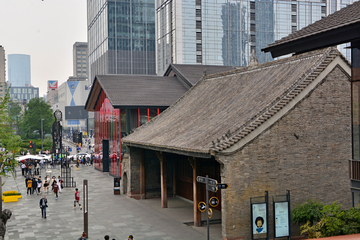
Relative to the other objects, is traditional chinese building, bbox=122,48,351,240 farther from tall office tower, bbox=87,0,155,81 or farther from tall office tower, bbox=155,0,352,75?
tall office tower, bbox=87,0,155,81

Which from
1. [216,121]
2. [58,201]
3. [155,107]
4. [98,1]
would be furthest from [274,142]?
[98,1]

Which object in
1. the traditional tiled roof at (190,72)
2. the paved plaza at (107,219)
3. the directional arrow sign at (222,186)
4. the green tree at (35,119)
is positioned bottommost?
the paved plaza at (107,219)

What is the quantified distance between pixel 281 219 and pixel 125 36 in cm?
12242

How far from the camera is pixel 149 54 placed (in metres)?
141

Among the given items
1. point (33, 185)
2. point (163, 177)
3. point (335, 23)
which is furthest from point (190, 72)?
point (335, 23)

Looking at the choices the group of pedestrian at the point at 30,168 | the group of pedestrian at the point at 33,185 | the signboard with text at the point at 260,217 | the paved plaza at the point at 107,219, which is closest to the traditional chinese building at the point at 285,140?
the signboard with text at the point at 260,217

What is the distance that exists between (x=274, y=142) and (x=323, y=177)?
3285mm

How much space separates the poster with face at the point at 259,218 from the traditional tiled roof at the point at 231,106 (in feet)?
10.6

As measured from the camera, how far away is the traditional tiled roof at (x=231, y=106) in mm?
20828

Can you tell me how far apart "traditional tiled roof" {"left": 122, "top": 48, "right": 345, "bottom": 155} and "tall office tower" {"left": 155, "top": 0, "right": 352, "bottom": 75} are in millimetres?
68251

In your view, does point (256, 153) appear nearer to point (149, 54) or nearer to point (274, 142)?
point (274, 142)

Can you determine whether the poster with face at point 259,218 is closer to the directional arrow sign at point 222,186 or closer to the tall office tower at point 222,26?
the directional arrow sign at point 222,186

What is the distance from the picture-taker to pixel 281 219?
65.7ft

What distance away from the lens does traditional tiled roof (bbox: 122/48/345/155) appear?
68.3 ft
